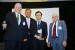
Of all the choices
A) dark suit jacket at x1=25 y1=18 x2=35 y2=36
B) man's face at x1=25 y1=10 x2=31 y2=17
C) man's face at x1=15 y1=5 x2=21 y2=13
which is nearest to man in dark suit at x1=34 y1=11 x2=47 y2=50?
dark suit jacket at x1=25 y1=18 x2=35 y2=36

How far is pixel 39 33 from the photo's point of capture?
4625mm

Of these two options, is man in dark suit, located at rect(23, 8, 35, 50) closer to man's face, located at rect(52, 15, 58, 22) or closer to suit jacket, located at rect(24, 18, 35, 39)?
suit jacket, located at rect(24, 18, 35, 39)

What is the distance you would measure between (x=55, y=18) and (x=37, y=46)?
0.90m

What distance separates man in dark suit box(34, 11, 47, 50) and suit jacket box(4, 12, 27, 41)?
379 millimetres

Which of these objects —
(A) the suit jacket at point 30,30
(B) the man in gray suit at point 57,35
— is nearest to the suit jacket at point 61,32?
(B) the man in gray suit at point 57,35

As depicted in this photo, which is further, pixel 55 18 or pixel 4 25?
pixel 55 18

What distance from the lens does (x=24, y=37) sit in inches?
180

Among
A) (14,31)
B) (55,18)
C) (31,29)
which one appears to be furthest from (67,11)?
(14,31)

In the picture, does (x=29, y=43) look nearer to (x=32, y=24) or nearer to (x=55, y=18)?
(x=32, y=24)

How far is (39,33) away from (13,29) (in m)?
0.70

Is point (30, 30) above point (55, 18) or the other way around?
the other way around

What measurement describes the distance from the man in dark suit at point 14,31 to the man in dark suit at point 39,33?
345 millimetres

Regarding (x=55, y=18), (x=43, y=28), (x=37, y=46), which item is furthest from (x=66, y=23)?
(x=37, y=46)

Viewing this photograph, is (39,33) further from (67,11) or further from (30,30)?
(67,11)
